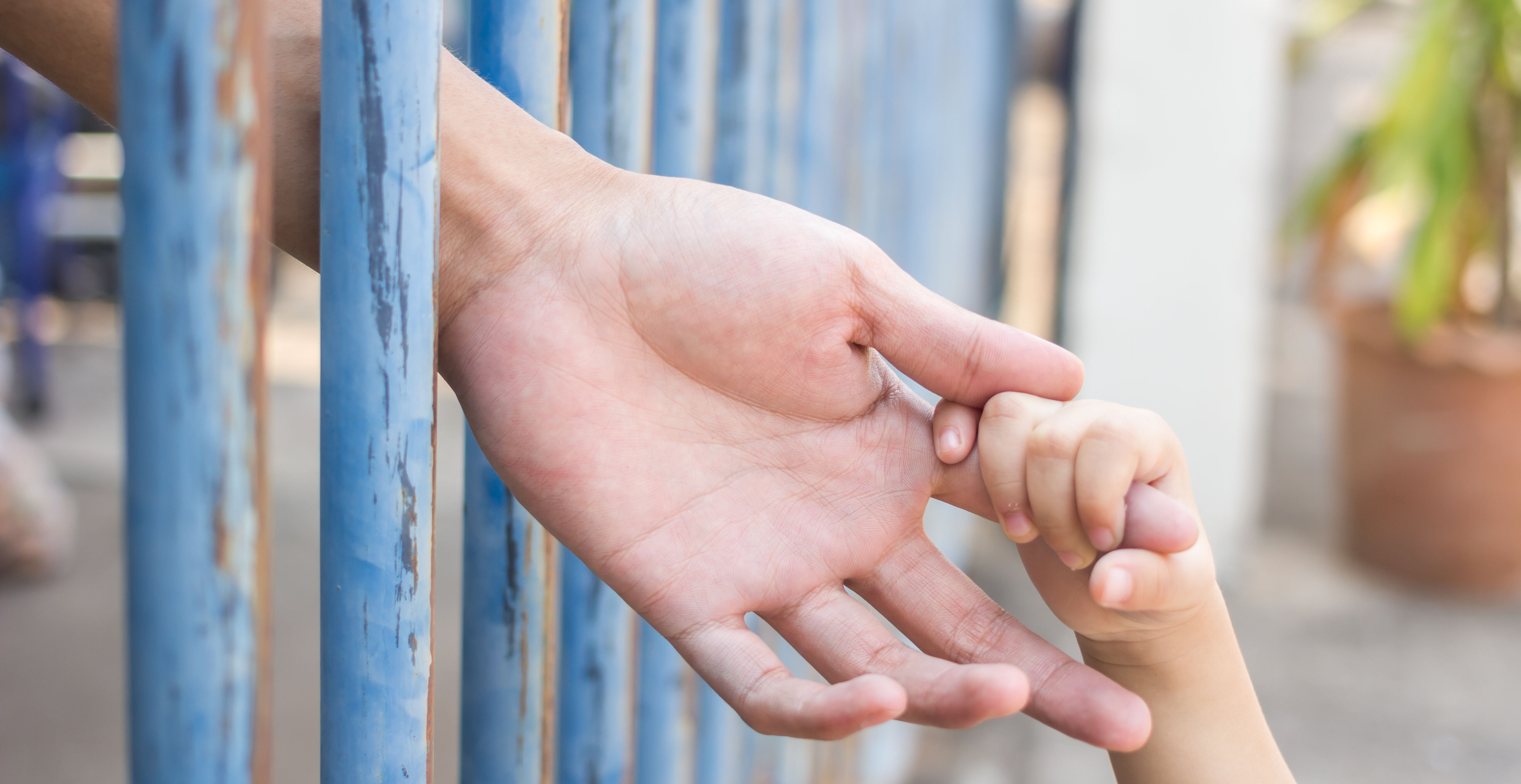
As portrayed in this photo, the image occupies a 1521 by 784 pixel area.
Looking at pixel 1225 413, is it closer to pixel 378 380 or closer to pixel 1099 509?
pixel 1099 509

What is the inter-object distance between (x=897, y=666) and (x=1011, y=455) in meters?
0.16

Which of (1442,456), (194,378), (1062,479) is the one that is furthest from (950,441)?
(1442,456)

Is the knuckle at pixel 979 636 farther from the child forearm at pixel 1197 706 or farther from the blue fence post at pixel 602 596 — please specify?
the blue fence post at pixel 602 596

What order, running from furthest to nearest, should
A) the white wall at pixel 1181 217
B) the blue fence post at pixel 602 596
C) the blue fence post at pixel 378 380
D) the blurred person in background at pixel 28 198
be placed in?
the blurred person in background at pixel 28 198 < the white wall at pixel 1181 217 < the blue fence post at pixel 602 596 < the blue fence post at pixel 378 380

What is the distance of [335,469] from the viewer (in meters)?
0.57

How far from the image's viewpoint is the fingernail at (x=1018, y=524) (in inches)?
27.9

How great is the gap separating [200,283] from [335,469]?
0.16m

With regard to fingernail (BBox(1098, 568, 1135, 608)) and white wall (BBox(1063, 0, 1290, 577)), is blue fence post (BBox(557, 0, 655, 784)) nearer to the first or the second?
fingernail (BBox(1098, 568, 1135, 608))

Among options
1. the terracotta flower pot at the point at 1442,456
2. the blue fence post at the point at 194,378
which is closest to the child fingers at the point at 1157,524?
the blue fence post at the point at 194,378

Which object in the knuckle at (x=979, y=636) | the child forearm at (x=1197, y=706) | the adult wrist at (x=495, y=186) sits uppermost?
the adult wrist at (x=495, y=186)

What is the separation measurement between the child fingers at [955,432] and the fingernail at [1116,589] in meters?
0.16

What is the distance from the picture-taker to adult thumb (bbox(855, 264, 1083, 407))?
74 centimetres

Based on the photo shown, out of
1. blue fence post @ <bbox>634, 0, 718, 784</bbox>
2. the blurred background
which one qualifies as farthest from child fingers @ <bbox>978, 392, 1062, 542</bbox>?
the blurred background

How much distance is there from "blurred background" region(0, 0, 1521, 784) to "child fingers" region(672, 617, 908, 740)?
3.62ft
